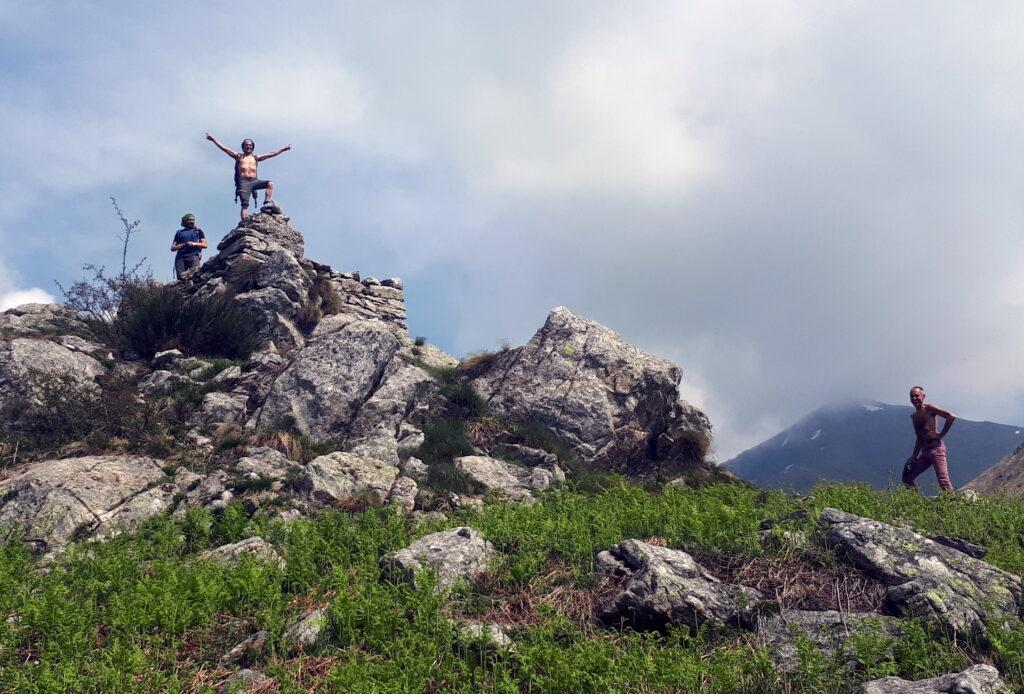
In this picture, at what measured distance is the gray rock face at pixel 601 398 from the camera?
52.7 feet

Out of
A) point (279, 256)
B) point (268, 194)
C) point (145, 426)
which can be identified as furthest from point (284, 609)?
point (268, 194)

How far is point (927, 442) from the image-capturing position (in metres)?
13.1

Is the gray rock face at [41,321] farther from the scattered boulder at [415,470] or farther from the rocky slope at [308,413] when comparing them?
the scattered boulder at [415,470]

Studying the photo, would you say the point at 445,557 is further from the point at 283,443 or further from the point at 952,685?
the point at 283,443

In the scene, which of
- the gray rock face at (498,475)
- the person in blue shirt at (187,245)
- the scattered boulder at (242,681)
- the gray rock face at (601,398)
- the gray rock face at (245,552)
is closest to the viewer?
the scattered boulder at (242,681)

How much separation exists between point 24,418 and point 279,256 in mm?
10294

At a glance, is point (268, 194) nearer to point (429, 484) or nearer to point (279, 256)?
point (279, 256)

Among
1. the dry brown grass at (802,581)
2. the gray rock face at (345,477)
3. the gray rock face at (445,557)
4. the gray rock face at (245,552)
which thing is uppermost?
the gray rock face at (345,477)

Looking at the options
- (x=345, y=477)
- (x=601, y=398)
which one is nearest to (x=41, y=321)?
(x=345, y=477)

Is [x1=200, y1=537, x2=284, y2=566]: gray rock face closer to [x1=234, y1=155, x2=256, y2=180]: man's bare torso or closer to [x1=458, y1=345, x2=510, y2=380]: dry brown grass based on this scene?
[x1=458, y1=345, x2=510, y2=380]: dry brown grass

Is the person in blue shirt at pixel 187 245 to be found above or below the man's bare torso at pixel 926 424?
above

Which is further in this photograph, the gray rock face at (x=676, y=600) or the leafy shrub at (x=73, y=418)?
the leafy shrub at (x=73, y=418)

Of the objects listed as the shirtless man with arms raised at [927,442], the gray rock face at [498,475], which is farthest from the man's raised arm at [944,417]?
the gray rock face at [498,475]

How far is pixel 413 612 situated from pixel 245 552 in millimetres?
2693
